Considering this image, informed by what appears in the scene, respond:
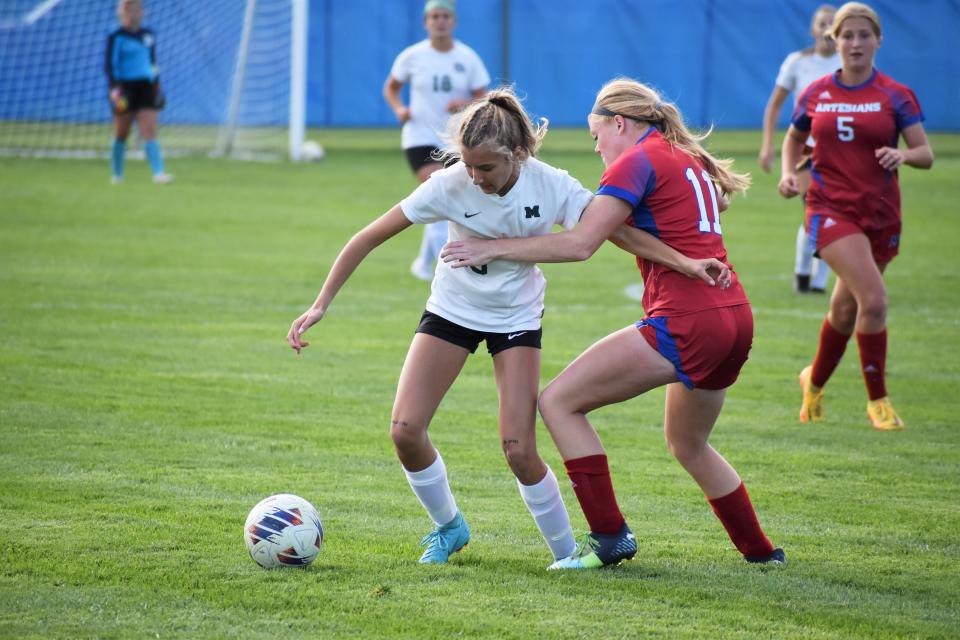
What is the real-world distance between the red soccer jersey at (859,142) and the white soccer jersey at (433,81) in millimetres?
5626

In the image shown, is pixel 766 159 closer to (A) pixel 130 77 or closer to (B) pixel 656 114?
(B) pixel 656 114

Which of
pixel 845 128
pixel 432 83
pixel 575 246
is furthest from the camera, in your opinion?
pixel 432 83

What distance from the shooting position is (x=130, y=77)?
1827cm

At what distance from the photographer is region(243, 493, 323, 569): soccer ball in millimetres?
4512

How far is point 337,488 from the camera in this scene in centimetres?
576

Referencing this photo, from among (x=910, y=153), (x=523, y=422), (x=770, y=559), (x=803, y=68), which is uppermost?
(x=910, y=153)

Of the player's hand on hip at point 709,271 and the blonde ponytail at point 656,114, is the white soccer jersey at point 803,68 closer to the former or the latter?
the blonde ponytail at point 656,114

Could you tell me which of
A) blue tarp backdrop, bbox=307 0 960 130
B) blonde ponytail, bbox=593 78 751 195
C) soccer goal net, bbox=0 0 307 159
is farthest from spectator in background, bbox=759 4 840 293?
blue tarp backdrop, bbox=307 0 960 130

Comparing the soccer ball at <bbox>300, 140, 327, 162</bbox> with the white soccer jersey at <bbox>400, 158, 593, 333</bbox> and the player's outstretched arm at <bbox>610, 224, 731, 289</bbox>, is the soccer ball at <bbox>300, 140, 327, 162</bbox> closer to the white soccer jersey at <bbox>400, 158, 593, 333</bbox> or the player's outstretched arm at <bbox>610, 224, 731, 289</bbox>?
the white soccer jersey at <bbox>400, 158, 593, 333</bbox>

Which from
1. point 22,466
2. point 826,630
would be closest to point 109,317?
point 22,466

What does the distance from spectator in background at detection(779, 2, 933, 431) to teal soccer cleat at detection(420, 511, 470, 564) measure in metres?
3.23

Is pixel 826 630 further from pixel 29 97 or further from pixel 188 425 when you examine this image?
pixel 29 97

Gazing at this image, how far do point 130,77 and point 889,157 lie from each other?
545 inches

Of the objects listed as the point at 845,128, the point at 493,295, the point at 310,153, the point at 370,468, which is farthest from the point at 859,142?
the point at 310,153
